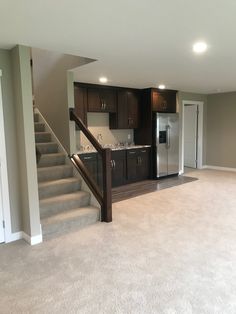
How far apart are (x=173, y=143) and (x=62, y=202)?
13.8 feet

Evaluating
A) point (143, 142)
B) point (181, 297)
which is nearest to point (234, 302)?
point (181, 297)

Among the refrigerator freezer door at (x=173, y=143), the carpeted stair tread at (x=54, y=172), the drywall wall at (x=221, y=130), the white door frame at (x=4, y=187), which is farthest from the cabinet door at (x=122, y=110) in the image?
the white door frame at (x=4, y=187)

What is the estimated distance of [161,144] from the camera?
269 inches

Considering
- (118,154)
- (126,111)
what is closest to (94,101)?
(126,111)

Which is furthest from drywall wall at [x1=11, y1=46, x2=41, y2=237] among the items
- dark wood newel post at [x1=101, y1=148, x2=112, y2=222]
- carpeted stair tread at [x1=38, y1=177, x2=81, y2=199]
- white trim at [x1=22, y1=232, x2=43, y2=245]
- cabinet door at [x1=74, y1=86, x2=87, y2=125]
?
cabinet door at [x1=74, y1=86, x2=87, y2=125]

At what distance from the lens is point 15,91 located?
123 inches

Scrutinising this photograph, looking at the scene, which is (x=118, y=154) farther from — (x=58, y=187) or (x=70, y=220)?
(x=70, y=220)

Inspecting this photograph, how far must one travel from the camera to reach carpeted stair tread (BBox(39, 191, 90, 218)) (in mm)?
3670

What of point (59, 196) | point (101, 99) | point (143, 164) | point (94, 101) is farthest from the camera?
point (143, 164)

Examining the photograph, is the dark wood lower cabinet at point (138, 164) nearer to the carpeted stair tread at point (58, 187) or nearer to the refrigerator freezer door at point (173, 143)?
the refrigerator freezer door at point (173, 143)

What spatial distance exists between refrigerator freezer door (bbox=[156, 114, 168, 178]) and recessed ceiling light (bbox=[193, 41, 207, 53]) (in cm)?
338

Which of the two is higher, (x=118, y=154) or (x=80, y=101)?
(x=80, y=101)

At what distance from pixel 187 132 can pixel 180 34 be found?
19.9 ft

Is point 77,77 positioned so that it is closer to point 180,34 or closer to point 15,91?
point 15,91
